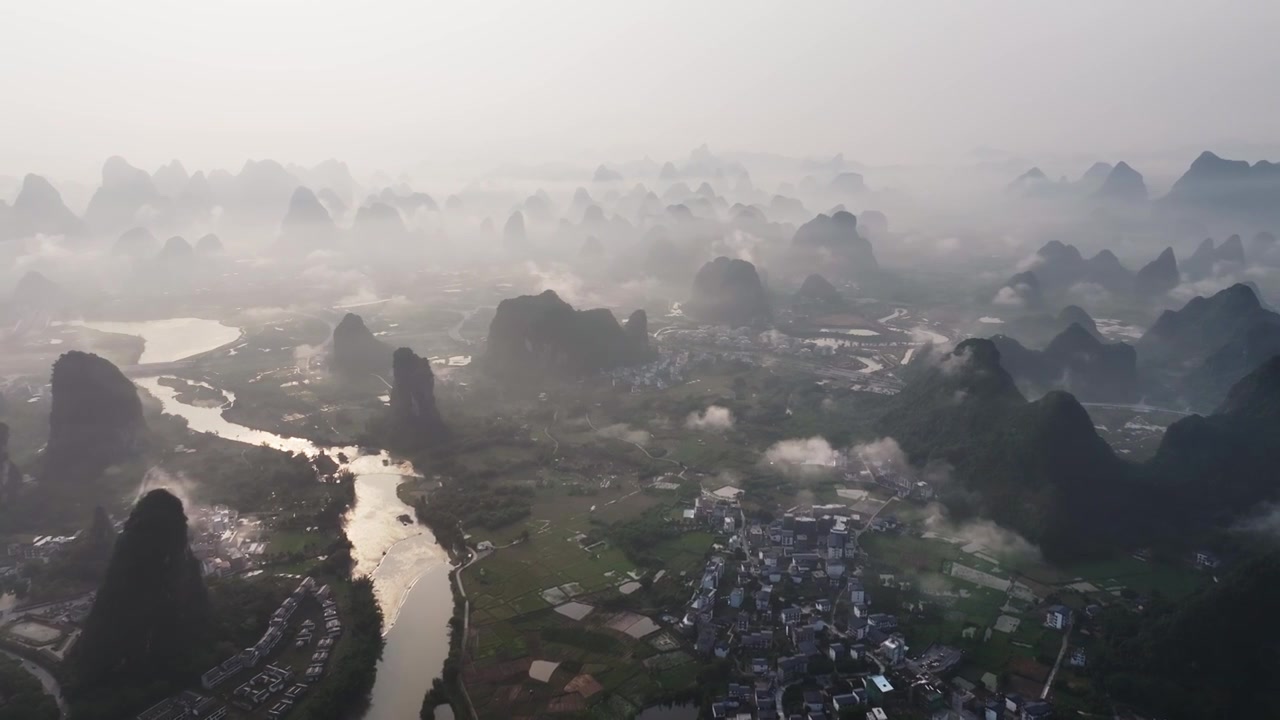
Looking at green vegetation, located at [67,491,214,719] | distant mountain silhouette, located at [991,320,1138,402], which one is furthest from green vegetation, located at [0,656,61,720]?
distant mountain silhouette, located at [991,320,1138,402]

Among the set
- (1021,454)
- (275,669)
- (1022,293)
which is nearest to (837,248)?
(1022,293)

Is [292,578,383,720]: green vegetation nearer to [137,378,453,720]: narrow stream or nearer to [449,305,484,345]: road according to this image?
[137,378,453,720]: narrow stream

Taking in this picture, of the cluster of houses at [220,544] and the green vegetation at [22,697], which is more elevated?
the green vegetation at [22,697]

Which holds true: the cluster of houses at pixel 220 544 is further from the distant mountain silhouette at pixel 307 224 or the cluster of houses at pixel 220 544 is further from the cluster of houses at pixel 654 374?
the distant mountain silhouette at pixel 307 224

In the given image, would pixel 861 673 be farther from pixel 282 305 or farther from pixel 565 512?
pixel 282 305

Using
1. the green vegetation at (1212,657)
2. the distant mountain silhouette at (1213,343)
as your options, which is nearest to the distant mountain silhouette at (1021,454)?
the green vegetation at (1212,657)

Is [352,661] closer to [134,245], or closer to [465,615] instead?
[465,615]

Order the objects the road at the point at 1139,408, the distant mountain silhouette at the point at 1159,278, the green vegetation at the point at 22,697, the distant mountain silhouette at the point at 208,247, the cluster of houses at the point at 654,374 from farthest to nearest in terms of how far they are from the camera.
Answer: the distant mountain silhouette at the point at 208,247 < the distant mountain silhouette at the point at 1159,278 < the cluster of houses at the point at 654,374 < the road at the point at 1139,408 < the green vegetation at the point at 22,697

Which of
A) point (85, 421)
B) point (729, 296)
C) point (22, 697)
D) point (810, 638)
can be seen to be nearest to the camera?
point (22, 697)
